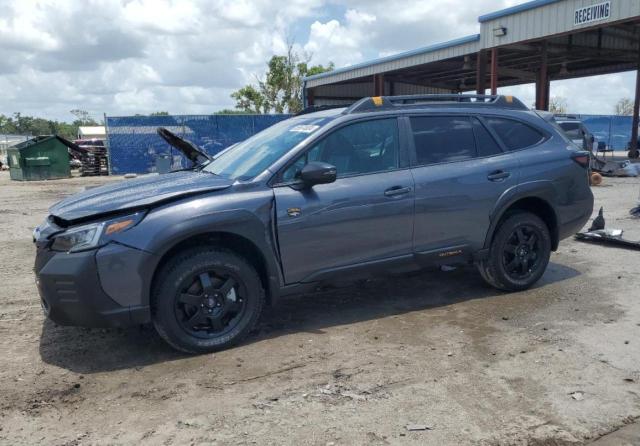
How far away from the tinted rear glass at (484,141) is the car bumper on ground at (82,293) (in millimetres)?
3255

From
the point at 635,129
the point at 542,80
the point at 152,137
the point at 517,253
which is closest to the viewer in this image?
the point at 517,253

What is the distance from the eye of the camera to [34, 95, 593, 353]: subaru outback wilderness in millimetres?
3723

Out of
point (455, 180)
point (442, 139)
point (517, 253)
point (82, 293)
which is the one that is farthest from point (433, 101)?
point (82, 293)

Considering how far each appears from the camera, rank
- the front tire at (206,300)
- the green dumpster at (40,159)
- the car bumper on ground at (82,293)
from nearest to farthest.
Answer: the car bumper on ground at (82,293)
the front tire at (206,300)
the green dumpster at (40,159)

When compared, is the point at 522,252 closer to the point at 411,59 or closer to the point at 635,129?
the point at 411,59

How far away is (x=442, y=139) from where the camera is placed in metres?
5.00

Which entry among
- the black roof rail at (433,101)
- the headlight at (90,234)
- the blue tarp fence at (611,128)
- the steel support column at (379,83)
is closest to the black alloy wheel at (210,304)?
the headlight at (90,234)

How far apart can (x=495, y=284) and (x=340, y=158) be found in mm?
2095

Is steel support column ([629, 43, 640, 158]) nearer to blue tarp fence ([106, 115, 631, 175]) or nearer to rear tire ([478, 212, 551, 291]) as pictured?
blue tarp fence ([106, 115, 631, 175])

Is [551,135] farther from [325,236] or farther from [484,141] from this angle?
[325,236]

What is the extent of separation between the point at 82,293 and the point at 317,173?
6.01 feet

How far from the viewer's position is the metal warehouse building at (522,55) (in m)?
15.9

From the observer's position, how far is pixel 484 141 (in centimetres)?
521

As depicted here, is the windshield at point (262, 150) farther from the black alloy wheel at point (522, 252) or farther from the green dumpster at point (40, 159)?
the green dumpster at point (40, 159)
